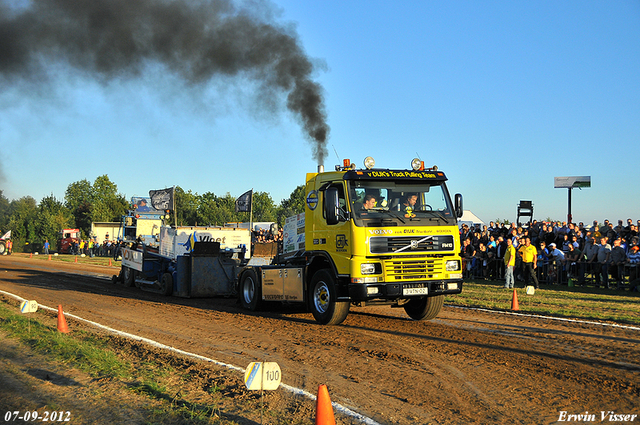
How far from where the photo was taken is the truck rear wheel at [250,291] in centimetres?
1318

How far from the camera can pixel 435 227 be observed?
1032 cm

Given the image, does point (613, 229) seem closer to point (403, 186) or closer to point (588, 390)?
point (403, 186)

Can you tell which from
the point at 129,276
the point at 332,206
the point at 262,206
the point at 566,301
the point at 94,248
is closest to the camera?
the point at 332,206

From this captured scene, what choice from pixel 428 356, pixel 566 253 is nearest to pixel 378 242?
pixel 428 356

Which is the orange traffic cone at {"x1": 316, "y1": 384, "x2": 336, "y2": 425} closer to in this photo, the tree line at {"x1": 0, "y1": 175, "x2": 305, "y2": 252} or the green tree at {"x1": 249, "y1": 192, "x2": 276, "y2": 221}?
the tree line at {"x1": 0, "y1": 175, "x2": 305, "y2": 252}

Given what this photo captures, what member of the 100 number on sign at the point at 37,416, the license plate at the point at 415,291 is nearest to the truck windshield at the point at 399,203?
the license plate at the point at 415,291

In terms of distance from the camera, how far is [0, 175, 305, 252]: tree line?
73312 mm

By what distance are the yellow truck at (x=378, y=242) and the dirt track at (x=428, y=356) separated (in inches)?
25.5

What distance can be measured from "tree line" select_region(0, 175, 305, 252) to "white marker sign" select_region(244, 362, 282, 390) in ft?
233

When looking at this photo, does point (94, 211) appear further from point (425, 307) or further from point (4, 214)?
point (425, 307)

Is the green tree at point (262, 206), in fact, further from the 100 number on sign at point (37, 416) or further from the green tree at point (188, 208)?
the 100 number on sign at point (37, 416)

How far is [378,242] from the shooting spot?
32.8 ft

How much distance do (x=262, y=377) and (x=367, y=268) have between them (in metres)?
5.25

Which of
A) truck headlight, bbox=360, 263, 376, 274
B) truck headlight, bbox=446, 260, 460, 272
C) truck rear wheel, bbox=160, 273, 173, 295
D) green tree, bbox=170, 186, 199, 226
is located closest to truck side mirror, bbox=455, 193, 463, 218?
truck headlight, bbox=446, 260, 460, 272
